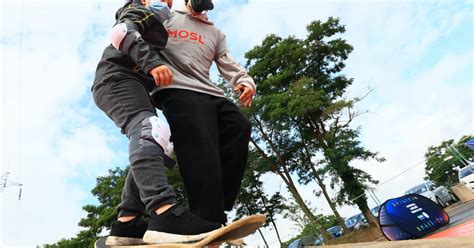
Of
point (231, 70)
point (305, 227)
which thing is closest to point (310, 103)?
point (305, 227)

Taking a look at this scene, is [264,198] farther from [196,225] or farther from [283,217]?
[196,225]

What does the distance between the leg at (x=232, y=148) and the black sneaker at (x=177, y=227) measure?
0.40m

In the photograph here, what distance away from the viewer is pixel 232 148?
1521mm

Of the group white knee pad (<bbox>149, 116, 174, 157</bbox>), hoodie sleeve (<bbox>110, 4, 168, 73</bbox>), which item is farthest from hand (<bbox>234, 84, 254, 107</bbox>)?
white knee pad (<bbox>149, 116, 174, 157</bbox>)

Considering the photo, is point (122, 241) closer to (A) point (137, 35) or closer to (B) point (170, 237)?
(B) point (170, 237)

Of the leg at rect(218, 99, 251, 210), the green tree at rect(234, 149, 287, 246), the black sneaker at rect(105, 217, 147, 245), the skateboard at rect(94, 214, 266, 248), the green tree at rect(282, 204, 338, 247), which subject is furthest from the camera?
the green tree at rect(234, 149, 287, 246)

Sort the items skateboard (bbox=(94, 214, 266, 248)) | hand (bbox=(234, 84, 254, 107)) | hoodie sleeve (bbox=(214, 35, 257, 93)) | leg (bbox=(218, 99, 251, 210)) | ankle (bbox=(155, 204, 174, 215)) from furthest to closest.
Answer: hoodie sleeve (bbox=(214, 35, 257, 93)) → hand (bbox=(234, 84, 254, 107)) → leg (bbox=(218, 99, 251, 210)) → ankle (bbox=(155, 204, 174, 215)) → skateboard (bbox=(94, 214, 266, 248))

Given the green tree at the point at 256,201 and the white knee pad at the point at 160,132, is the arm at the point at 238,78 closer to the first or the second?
the white knee pad at the point at 160,132

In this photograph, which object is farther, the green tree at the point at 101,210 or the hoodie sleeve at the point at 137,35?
the green tree at the point at 101,210

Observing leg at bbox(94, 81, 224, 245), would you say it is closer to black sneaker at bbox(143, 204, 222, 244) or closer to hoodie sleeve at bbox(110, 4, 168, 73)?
black sneaker at bbox(143, 204, 222, 244)

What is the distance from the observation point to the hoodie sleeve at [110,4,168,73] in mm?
1285

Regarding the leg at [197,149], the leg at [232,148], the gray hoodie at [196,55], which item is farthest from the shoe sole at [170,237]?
the gray hoodie at [196,55]

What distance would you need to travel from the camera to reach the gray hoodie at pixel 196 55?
5.18 feet

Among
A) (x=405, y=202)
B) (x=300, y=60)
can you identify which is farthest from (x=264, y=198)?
(x=405, y=202)
